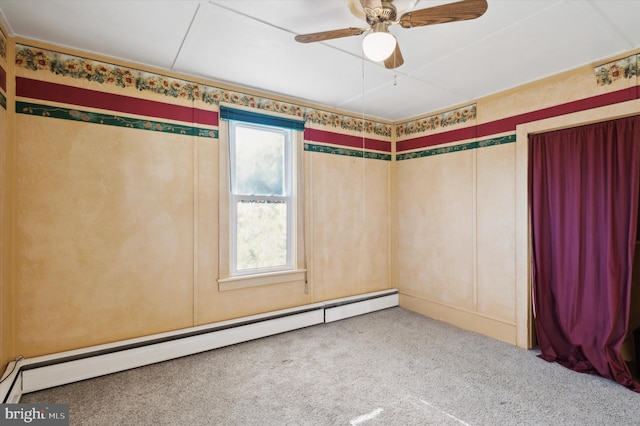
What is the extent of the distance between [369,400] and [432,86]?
299 centimetres

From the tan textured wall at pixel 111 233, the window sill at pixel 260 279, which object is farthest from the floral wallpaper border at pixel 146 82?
the window sill at pixel 260 279

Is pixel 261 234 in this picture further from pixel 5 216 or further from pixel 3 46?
pixel 3 46

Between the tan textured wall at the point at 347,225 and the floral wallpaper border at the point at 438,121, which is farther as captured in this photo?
the tan textured wall at the point at 347,225

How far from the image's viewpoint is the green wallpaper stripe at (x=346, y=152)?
Result: 3.89 m

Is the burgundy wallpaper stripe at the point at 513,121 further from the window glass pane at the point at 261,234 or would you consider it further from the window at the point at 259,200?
the window glass pane at the point at 261,234

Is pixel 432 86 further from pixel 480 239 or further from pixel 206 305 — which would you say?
pixel 206 305

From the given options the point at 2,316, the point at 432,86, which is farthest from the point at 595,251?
the point at 2,316

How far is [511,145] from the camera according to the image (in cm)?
336

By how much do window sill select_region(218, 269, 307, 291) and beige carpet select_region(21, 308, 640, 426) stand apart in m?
0.60

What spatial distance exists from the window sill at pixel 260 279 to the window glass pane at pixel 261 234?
0.13 meters

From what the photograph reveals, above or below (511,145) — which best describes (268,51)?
above

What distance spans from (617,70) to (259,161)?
333 cm

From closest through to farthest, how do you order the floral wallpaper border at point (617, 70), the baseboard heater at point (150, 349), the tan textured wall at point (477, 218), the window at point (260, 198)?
the baseboard heater at point (150, 349) < the floral wallpaper border at point (617, 70) < the tan textured wall at point (477, 218) < the window at point (260, 198)

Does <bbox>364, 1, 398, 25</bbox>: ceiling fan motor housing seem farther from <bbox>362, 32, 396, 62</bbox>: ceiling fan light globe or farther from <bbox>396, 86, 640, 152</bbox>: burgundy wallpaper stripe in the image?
<bbox>396, 86, 640, 152</bbox>: burgundy wallpaper stripe
